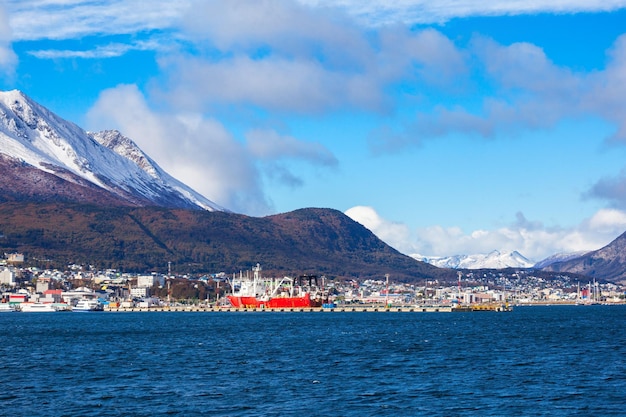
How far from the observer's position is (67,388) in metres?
63.8

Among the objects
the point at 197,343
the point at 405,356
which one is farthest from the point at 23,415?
the point at 197,343

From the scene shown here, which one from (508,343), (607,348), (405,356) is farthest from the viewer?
(508,343)

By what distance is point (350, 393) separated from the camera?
60688 millimetres

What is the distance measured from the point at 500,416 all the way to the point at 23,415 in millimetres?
25341

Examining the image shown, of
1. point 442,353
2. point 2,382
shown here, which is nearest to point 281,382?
point 2,382

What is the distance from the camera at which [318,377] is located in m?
69.4

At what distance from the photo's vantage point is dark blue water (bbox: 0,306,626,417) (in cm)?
5491

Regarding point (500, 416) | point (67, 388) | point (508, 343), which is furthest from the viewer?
point (508, 343)

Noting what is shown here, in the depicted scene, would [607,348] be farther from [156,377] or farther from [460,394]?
[156,377]

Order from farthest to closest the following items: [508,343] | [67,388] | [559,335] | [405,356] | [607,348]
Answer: [559,335] < [508,343] < [607,348] < [405,356] < [67,388]

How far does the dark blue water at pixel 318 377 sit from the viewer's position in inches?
2162

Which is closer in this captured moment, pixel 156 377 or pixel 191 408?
pixel 191 408

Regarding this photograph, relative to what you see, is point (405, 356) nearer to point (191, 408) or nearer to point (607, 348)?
point (607, 348)

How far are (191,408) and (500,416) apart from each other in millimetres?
16831
